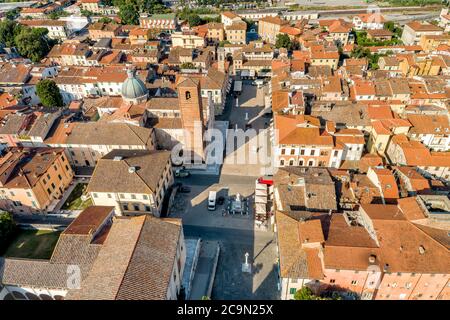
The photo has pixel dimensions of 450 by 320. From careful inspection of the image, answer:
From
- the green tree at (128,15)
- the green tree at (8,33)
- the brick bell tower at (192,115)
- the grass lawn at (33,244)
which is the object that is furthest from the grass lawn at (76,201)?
the green tree at (128,15)

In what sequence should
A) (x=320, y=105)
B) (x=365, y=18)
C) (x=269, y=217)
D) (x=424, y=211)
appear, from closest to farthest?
(x=424, y=211) → (x=269, y=217) → (x=320, y=105) → (x=365, y=18)

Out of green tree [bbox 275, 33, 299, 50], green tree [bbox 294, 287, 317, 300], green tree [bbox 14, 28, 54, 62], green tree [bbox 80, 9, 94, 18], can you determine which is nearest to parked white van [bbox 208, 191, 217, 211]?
green tree [bbox 294, 287, 317, 300]

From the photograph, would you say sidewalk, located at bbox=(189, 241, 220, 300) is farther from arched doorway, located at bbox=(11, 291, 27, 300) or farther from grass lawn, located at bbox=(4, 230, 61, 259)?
grass lawn, located at bbox=(4, 230, 61, 259)

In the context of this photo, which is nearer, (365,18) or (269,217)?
(269,217)

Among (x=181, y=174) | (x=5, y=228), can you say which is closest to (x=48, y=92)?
(x=5, y=228)

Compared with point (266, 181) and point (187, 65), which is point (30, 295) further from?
point (187, 65)

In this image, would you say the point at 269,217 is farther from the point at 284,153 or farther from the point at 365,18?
the point at 365,18
